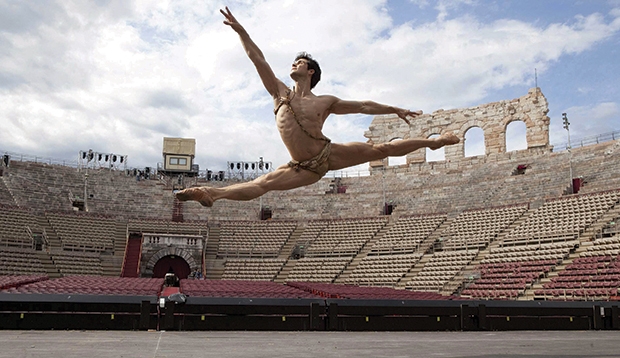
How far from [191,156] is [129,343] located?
152 feet

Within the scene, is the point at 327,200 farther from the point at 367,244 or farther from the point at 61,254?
the point at 61,254

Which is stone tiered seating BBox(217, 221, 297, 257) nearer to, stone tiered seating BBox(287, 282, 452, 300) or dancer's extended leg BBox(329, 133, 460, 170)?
stone tiered seating BBox(287, 282, 452, 300)

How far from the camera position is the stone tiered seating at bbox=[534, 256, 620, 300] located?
23.8 m

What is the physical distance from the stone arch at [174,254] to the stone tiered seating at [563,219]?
21363 mm

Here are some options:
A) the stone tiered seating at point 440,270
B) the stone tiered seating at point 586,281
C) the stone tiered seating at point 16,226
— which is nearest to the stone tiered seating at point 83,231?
the stone tiered seating at point 16,226

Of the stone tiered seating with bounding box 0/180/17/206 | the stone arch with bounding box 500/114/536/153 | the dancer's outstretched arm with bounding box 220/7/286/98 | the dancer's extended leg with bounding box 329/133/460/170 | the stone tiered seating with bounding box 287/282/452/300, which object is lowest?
the stone tiered seating with bounding box 287/282/452/300

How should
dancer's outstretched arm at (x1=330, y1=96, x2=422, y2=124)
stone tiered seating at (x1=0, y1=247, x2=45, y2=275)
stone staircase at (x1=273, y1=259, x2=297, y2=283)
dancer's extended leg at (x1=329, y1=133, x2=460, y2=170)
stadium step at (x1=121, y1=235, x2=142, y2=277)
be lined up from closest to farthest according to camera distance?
1. dancer's outstretched arm at (x1=330, y1=96, x2=422, y2=124)
2. dancer's extended leg at (x1=329, y1=133, x2=460, y2=170)
3. stone tiered seating at (x1=0, y1=247, x2=45, y2=275)
4. stone staircase at (x1=273, y1=259, x2=297, y2=283)
5. stadium step at (x1=121, y1=235, x2=142, y2=277)

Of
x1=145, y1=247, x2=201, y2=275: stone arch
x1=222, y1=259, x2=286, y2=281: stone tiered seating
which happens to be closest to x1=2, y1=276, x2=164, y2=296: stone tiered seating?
x1=222, y1=259, x2=286, y2=281: stone tiered seating

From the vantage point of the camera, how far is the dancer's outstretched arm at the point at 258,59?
732 centimetres

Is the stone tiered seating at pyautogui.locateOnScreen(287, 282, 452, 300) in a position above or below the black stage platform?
above

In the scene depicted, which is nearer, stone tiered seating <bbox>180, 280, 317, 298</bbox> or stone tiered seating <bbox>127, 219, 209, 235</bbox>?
stone tiered seating <bbox>180, 280, 317, 298</bbox>

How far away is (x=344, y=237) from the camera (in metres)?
41.7

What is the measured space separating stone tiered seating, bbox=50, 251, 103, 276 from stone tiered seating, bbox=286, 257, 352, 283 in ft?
42.4

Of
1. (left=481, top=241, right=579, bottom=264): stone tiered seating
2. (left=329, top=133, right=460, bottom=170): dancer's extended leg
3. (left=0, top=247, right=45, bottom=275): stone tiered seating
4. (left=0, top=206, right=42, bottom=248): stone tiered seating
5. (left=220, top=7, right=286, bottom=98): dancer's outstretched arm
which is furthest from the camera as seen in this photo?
(left=0, top=206, right=42, bottom=248): stone tiered seating
